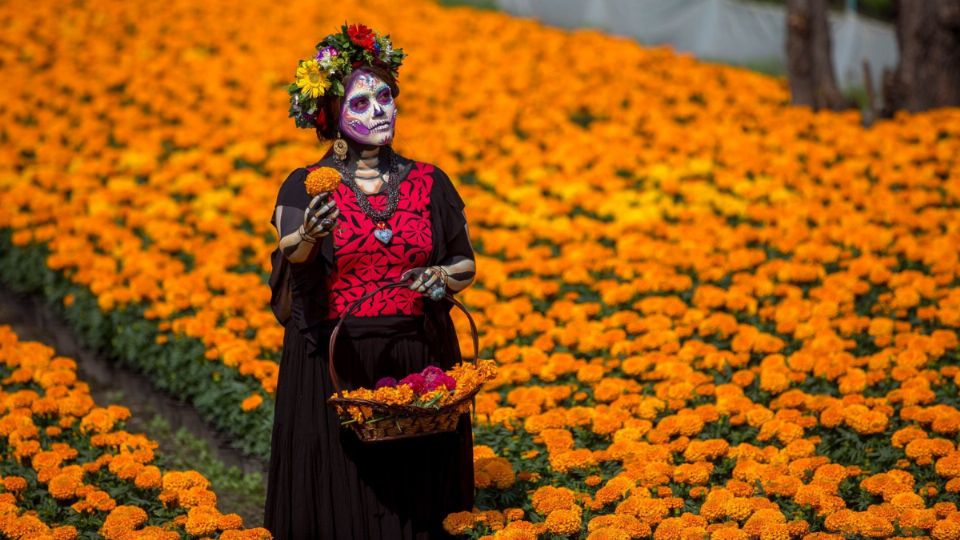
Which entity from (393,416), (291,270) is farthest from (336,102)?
(393,416)

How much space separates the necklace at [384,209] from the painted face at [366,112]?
146 millimetres

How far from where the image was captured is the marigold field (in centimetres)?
634

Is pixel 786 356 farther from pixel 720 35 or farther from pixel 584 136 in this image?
pixel 720 35

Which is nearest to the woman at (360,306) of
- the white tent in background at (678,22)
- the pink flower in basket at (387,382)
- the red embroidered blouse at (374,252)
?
the red embroidered blouse at (374,252)

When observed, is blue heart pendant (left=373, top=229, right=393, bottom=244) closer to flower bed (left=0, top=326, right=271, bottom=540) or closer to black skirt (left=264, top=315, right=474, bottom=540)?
black skirt (left=264, top=315, right=474, bottom=540)

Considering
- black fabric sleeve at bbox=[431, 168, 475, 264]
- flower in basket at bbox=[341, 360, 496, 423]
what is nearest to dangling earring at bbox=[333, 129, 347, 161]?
black fabric sleeve at bbox=[431, 168, 475, 264]

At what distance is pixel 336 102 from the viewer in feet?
18.5

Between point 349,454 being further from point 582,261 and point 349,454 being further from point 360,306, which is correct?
point 582,261

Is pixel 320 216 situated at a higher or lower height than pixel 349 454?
higher

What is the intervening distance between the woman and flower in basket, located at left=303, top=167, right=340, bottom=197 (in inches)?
8.8

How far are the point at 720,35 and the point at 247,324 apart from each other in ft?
34.4

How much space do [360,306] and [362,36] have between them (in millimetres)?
1102

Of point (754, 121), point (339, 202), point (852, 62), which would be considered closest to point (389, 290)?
point (339, 202)

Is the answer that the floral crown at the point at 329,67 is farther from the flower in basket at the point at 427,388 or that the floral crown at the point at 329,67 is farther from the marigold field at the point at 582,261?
the flower in basket at the point at 427,388
